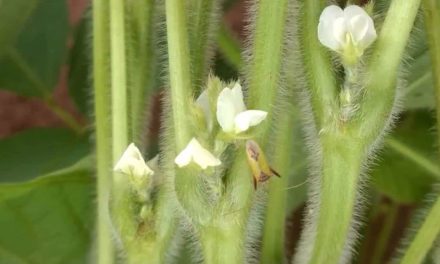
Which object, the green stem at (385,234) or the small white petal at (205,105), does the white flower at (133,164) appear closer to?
the small white petal at (205,105)

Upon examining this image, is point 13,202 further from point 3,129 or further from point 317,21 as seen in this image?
point 3,129

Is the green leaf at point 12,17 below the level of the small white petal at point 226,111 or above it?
above

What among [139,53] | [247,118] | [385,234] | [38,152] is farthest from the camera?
[385,234]

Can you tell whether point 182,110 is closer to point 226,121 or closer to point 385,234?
point 226,121

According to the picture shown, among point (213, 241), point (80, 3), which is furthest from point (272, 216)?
point (80, 3)

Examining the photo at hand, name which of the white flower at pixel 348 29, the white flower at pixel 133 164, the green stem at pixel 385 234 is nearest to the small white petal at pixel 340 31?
the white flower at pixel 348 29

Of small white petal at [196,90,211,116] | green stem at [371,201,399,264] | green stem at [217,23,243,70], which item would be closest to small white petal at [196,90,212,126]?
small white petal at [196,90,211,116]

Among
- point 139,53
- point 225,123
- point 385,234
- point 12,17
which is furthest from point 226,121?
point 385,234

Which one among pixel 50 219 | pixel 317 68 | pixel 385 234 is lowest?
pixel 385 234
